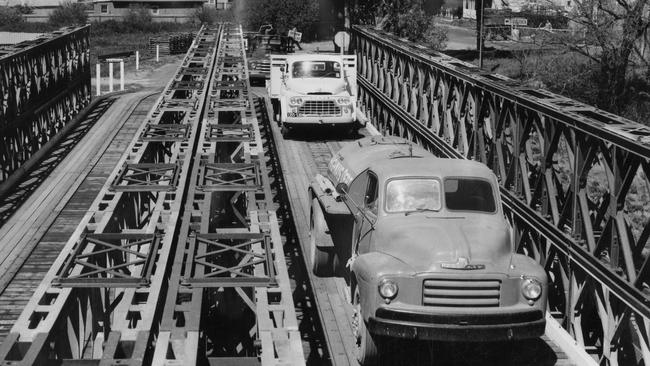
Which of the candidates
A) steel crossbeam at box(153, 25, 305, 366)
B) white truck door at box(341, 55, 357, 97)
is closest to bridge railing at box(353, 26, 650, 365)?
steel crossbeam at box(153, 25, 305, 366)

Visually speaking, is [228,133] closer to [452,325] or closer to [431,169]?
[431,169]

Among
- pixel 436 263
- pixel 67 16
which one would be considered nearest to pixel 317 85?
pixel 436 263

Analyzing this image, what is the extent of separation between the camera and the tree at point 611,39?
27.7m

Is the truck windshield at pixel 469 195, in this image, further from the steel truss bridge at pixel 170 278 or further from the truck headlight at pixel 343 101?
the truck headlight at pixel 343 101

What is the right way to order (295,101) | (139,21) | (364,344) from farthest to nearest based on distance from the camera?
(139,21)
(295,101)
(364,344)

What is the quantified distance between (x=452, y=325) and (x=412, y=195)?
2.07m

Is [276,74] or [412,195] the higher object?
[276,74]

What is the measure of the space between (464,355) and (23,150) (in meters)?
15.2

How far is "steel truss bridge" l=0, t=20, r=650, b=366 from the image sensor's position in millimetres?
8750

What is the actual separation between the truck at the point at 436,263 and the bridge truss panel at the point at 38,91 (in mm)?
12148

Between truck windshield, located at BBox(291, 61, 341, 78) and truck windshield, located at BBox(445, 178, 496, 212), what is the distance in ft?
45.4

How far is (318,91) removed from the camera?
23922mm

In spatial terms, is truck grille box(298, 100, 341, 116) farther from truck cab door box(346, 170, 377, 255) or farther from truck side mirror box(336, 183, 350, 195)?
truck cab door box(346, 170, 377, 255)

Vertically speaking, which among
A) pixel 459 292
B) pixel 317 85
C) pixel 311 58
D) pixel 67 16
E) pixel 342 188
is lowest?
pixel 459 292
